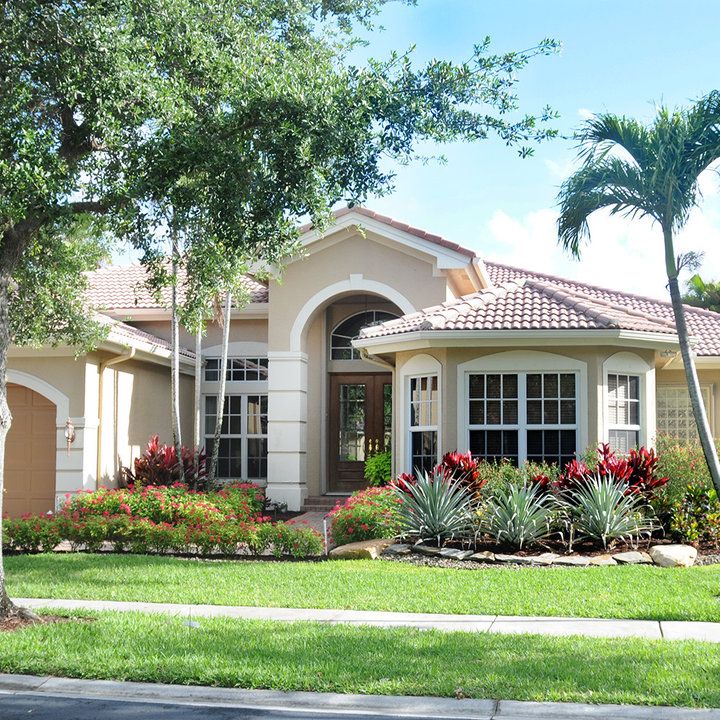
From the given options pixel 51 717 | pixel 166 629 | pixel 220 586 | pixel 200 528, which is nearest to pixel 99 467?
pixel 200 528

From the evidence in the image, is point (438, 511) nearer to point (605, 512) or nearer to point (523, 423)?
point (605, 512)

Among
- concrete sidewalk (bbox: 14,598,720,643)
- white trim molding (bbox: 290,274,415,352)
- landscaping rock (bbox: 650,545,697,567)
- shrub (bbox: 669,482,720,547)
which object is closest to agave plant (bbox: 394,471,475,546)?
landscaping rock (bbox: 650,545,697,567)

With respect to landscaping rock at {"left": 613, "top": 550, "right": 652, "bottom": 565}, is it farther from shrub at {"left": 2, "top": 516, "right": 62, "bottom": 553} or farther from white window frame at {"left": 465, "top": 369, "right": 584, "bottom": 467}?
shrub at {"left": 2, "top": 516, "right": 62, "bottom": 553}

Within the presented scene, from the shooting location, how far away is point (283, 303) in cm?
2012

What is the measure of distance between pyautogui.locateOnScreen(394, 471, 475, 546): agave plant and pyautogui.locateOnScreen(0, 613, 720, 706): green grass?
17.4ft

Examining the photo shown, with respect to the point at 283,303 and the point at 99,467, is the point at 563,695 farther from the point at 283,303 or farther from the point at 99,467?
the point at 283,303

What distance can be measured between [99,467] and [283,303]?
16.5 ft

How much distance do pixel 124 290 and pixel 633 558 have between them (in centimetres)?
1459

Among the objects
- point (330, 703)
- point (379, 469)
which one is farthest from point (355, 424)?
point (330, 703)

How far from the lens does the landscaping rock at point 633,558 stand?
12781 mm

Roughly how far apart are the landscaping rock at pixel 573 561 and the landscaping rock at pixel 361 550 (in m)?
2.46

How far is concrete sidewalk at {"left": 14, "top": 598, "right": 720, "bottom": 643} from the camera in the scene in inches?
338

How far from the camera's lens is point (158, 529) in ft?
47.1

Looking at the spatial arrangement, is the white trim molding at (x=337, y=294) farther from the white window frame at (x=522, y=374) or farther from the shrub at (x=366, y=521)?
the shrub at (x=366, y=521)
